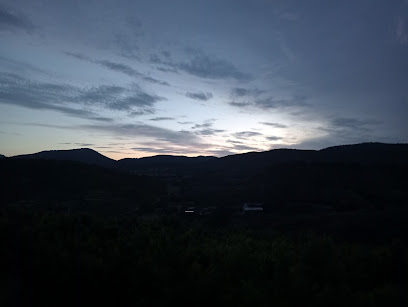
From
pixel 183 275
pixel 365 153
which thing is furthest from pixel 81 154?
pixel 183 275

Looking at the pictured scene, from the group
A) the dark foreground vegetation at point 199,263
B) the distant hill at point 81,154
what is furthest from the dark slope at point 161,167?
the dark foreground vegetation at point 199,263

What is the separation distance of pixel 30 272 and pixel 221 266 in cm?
831

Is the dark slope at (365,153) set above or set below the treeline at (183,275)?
above

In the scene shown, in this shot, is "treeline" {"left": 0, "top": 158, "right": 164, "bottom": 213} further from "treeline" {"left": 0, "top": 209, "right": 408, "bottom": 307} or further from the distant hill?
the distant hill

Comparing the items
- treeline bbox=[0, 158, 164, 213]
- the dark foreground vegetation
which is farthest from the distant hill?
the dark foreground vegetation

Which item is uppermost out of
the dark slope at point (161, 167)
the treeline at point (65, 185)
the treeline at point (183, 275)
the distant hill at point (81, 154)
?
the distant hill at point (81, 154)

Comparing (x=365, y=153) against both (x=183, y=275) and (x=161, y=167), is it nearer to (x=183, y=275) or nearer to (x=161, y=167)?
(x=161, y=167)

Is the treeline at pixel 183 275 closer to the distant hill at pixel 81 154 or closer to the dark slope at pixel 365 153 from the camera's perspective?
Result: the dark slope at pixel 365 153

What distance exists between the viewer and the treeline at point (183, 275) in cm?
1085

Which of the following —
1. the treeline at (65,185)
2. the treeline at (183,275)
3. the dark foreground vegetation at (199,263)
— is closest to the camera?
the treeline at (183,275)

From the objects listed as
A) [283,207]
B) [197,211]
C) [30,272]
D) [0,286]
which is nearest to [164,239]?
[30,272]

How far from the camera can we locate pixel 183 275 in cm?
1312

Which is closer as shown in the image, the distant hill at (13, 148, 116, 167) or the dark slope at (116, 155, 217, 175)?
the dark slope at (116, 155, 217, 175)

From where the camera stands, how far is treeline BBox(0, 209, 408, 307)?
35.6ft
